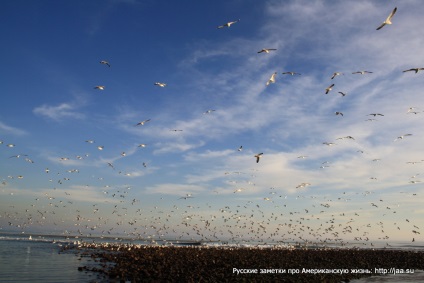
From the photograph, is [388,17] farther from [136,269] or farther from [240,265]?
[136,269]

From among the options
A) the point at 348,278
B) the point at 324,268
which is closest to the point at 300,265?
the point at 324,268

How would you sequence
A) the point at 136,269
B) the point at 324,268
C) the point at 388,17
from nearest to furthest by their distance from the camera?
the point at 388,17, the point at 136,269, the point at 324,268

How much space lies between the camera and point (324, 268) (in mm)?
31297

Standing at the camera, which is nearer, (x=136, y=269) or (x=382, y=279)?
(x=136, y=269)

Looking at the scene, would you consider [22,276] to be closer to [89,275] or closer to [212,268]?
[89,275]

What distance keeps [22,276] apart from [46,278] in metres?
2.01

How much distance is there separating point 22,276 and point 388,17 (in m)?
30.0

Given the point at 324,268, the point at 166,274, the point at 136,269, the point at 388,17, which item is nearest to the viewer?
the point at 388,17

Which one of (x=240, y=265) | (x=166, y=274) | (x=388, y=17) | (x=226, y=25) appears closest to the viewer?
(x=388, y=17)

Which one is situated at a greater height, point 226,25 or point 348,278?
point 226,25

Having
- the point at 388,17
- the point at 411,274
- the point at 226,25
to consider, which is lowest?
the point at 411,274

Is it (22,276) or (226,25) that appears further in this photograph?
(22,276)

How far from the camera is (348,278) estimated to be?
91.2 feet

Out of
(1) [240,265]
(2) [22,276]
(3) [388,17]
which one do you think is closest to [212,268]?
(1) [240,265]
